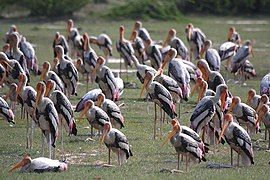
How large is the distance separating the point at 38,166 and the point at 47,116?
1.39m

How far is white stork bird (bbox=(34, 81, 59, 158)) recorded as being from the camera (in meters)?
12.1

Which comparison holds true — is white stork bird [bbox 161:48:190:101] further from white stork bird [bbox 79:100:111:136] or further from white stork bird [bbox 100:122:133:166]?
white stork bird [bbox 100:122:133:166]

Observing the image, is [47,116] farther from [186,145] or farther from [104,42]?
[104,42]

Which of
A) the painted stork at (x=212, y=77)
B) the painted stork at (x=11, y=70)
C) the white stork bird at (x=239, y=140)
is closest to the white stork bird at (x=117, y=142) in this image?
the white stork bird at (x=239, y=140)

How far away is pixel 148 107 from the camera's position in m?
17.2

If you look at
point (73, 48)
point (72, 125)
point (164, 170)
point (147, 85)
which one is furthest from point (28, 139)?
point (73, 48)

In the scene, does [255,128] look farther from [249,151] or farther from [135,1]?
[135,1]

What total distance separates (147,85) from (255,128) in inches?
81.3

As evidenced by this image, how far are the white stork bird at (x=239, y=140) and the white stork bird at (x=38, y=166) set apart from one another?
8.12 feet

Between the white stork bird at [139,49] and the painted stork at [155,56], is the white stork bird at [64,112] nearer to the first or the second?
the painted stork at [155,56]

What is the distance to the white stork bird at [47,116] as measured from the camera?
39.6ft

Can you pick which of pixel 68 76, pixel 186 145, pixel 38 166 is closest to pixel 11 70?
pixel 68 76

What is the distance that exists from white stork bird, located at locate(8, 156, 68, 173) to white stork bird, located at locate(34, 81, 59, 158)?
2.87 ft

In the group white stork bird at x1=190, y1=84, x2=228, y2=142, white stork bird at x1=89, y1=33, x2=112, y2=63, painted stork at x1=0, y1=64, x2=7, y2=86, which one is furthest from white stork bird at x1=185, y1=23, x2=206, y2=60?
white stork bird at x1=190, y1=84, x2=228, y2=142
